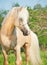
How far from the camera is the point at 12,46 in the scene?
7477 millimetres

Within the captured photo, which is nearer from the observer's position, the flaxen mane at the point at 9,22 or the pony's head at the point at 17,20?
the pony's head at the point at 17,20

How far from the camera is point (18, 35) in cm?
751

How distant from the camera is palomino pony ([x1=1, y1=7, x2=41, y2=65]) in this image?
6668mm

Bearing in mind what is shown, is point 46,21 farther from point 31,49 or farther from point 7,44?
point 7,44

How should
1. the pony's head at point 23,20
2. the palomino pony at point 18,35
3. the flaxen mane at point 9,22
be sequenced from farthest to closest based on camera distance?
the flaxen mane at point 9,22 → the palomino pony at point 18,35 → the pony's head at point 23,20

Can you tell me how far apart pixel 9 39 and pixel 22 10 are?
35.6 inches

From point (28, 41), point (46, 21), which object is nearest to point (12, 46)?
point (28, 41)

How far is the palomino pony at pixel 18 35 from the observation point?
6668mm

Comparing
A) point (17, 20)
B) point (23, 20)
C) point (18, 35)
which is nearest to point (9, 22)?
point (18, 35)

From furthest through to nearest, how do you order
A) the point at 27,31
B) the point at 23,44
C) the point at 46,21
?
the point at 46,21 < the point at 23,44 < the point at 27,31

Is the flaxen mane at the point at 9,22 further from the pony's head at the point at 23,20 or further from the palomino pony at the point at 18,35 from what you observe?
the pony's head at the point at 23,20

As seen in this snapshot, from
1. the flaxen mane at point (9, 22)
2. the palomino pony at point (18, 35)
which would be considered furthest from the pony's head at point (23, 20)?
the flaxen mane at point (9, 22)

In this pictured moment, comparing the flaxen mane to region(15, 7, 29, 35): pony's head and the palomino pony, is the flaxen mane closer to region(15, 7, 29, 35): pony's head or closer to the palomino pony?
the palomino pony

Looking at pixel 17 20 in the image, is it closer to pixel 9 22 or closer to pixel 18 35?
pixel 9 22
